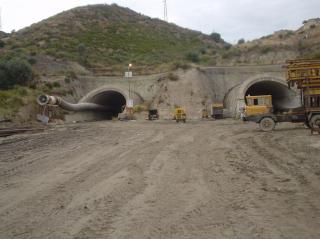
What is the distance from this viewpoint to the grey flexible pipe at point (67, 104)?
3581 cm

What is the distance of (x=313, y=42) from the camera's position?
185 ft

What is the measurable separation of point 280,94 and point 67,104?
21.7 meters

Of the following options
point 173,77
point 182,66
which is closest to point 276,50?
point 182,66

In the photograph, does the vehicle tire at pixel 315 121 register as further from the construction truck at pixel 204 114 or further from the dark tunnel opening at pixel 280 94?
the construction truck at pixel 204 114

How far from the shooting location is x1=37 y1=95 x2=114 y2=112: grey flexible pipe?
35812mm

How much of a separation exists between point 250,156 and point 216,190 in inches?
188

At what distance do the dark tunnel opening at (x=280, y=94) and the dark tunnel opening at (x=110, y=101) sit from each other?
16409mm

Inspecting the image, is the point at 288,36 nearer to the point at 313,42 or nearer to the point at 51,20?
the point at 313,42

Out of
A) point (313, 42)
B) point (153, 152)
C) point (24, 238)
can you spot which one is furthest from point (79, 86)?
point (24, 238)

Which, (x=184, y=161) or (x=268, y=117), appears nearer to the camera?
(x=184, y=161)

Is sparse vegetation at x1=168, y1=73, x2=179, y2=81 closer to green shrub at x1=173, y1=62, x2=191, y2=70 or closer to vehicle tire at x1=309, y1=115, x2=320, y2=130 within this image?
green shrub at x1=173, y1=62, x2=191, y2=70

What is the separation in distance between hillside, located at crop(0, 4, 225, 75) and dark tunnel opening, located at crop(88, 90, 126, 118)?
540cm

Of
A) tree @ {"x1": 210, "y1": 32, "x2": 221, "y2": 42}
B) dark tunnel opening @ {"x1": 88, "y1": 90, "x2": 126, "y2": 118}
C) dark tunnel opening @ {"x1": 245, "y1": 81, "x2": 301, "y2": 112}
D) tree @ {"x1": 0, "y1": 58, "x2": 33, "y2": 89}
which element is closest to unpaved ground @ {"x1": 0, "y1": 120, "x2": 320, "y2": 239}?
dark tunnel opening @ {"x1": 245, "y1": 81, "x2": 301, "y2": 112}

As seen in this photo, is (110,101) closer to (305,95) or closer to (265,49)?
(265,49)
